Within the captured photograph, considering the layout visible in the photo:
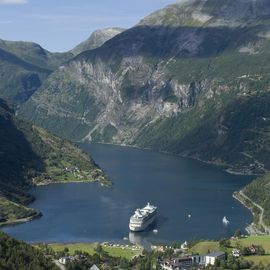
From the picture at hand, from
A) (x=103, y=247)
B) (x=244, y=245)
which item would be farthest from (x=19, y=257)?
(x=244, y=245)

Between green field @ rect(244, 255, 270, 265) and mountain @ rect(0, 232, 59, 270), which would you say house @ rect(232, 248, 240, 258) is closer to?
green field @ rect(244, 255, 270, 265)

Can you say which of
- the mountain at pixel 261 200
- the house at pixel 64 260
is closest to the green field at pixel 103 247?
the house at pixel 64 260

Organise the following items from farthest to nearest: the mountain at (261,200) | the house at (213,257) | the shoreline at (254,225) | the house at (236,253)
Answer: the mountain at (261,200)
the shoreline at (254,225)
the house at (236,253)
the house at (213,257)

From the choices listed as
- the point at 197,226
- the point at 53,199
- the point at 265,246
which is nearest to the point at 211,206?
the point at 197,226

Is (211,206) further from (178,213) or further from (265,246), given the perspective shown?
(265,246)

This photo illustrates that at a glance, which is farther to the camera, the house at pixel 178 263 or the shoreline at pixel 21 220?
the shoreline at pixel 21 220

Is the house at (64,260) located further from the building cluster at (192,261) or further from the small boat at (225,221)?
the small boat at (225,221)

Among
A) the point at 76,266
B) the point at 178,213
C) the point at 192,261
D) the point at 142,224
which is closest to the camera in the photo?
the point at 76,266
